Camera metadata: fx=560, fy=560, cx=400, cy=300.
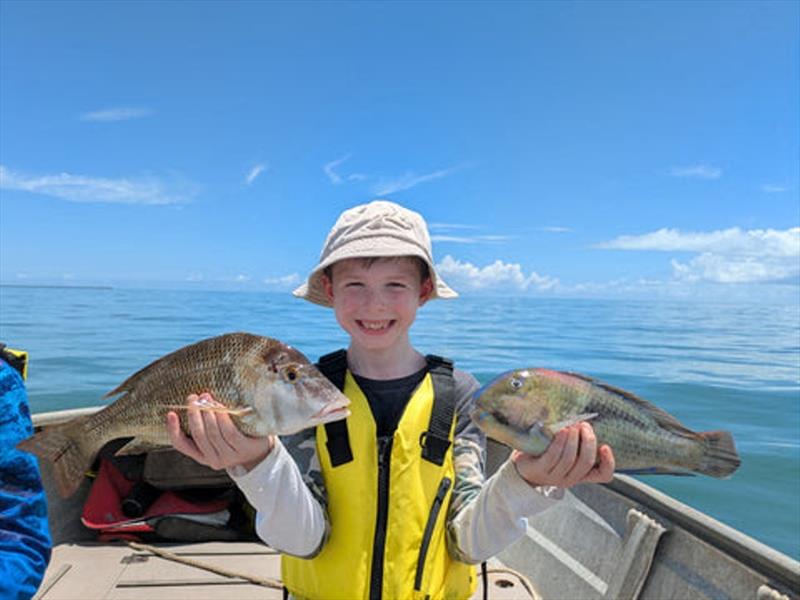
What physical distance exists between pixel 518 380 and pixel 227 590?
3.47m

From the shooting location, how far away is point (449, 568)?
252cm

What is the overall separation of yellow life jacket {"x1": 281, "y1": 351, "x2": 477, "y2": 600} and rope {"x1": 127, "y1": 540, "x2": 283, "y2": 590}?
6.49 ft

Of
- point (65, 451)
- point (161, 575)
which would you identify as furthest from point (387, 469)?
point (161, 575)

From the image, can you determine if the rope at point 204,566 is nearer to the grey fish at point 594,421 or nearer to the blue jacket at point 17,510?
the blue jacket at point 17,510

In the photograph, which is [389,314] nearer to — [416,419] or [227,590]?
[416,419]

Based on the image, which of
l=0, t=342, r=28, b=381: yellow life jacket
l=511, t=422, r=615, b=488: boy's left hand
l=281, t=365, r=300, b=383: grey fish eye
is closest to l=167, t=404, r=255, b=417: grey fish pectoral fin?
l=281, t=365, r=300, b=383: grey fish eye

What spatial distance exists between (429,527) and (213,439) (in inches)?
41.9

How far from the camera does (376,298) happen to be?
2.37 m

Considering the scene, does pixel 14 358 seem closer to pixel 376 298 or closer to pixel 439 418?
pixel 376 298

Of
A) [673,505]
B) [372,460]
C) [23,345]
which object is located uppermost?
[372,460]

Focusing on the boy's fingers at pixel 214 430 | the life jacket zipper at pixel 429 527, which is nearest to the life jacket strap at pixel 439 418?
the life jacket zipper at pixel 429 527

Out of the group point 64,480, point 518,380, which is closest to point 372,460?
point 518,380

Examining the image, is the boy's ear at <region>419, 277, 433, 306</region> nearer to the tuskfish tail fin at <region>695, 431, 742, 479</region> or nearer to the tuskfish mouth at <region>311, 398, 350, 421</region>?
the tuskfish mouth at <region>311, 398, 350, 421</region>

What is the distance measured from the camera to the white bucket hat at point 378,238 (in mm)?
2338
